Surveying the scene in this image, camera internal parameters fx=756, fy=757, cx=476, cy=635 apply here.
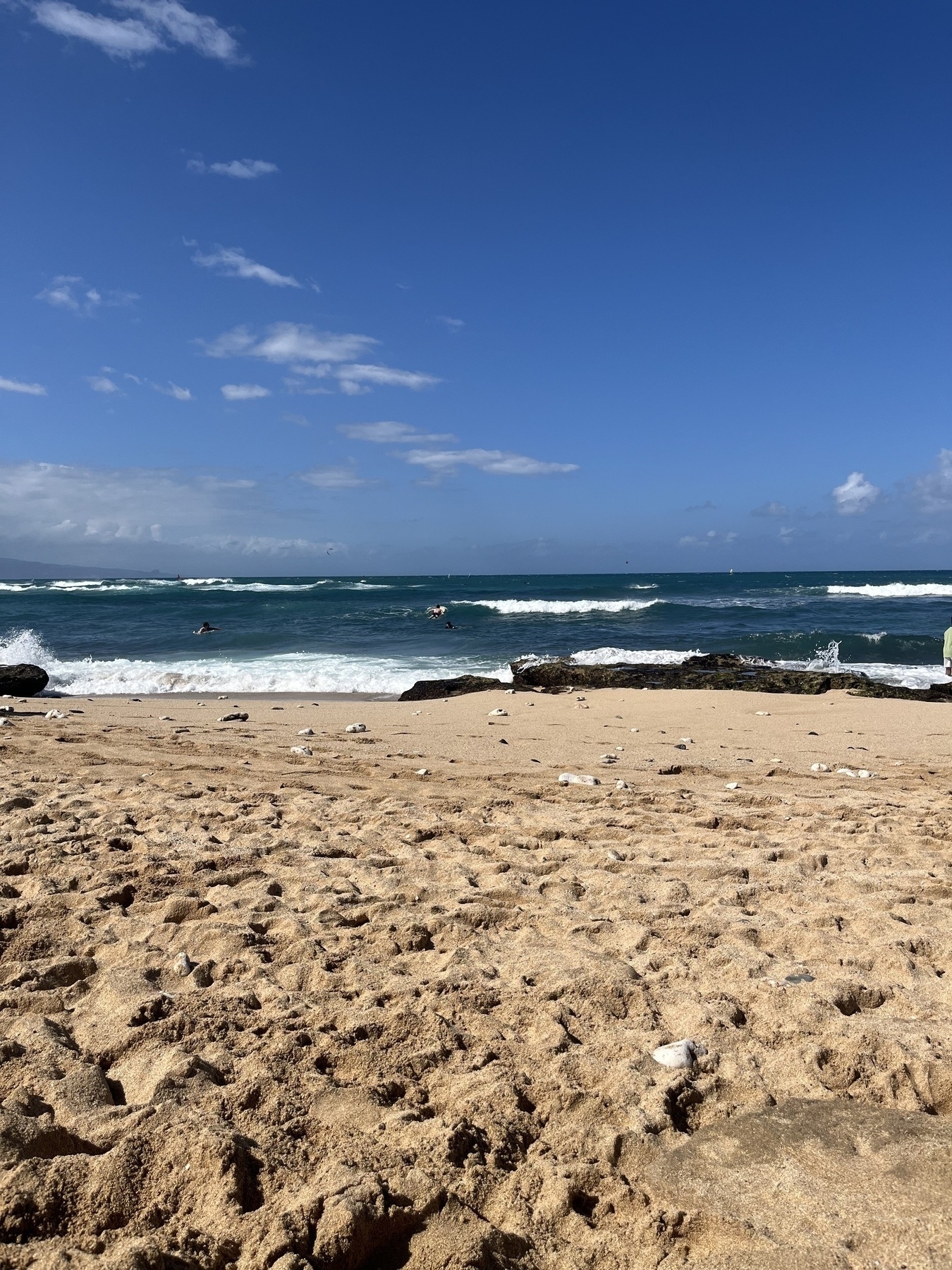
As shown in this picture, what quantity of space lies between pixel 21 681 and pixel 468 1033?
13423mm

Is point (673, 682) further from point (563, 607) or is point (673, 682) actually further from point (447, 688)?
point (563, 607)

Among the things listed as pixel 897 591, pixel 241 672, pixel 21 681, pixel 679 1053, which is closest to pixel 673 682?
pixel 241 672

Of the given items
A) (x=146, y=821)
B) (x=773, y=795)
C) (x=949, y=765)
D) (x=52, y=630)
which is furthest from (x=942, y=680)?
(x=52, y=630)

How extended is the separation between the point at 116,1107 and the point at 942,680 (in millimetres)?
17854

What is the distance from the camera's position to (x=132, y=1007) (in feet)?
8.63

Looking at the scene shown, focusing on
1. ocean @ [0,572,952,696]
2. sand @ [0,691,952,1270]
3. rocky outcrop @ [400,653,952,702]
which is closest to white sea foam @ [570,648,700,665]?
ocean @ [0,572,952,696]

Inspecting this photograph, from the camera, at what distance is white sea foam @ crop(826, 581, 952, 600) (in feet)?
157

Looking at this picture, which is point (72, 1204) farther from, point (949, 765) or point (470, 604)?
point (470, 604)

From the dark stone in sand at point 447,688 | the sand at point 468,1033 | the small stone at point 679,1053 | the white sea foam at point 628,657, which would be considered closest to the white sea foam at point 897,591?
the white sea foam at point 628,657

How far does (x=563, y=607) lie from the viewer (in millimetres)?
41875

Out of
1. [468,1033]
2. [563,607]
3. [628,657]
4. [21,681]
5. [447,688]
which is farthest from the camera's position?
[563,607]

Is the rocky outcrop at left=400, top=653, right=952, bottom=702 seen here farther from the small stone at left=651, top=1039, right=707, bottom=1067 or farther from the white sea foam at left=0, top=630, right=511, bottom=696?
the small stone at left=651, top=1039, right=707, bottom=1067

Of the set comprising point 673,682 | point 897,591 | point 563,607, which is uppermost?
point 897,591

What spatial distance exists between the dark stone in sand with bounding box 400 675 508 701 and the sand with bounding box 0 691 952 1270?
8597 millimetres
